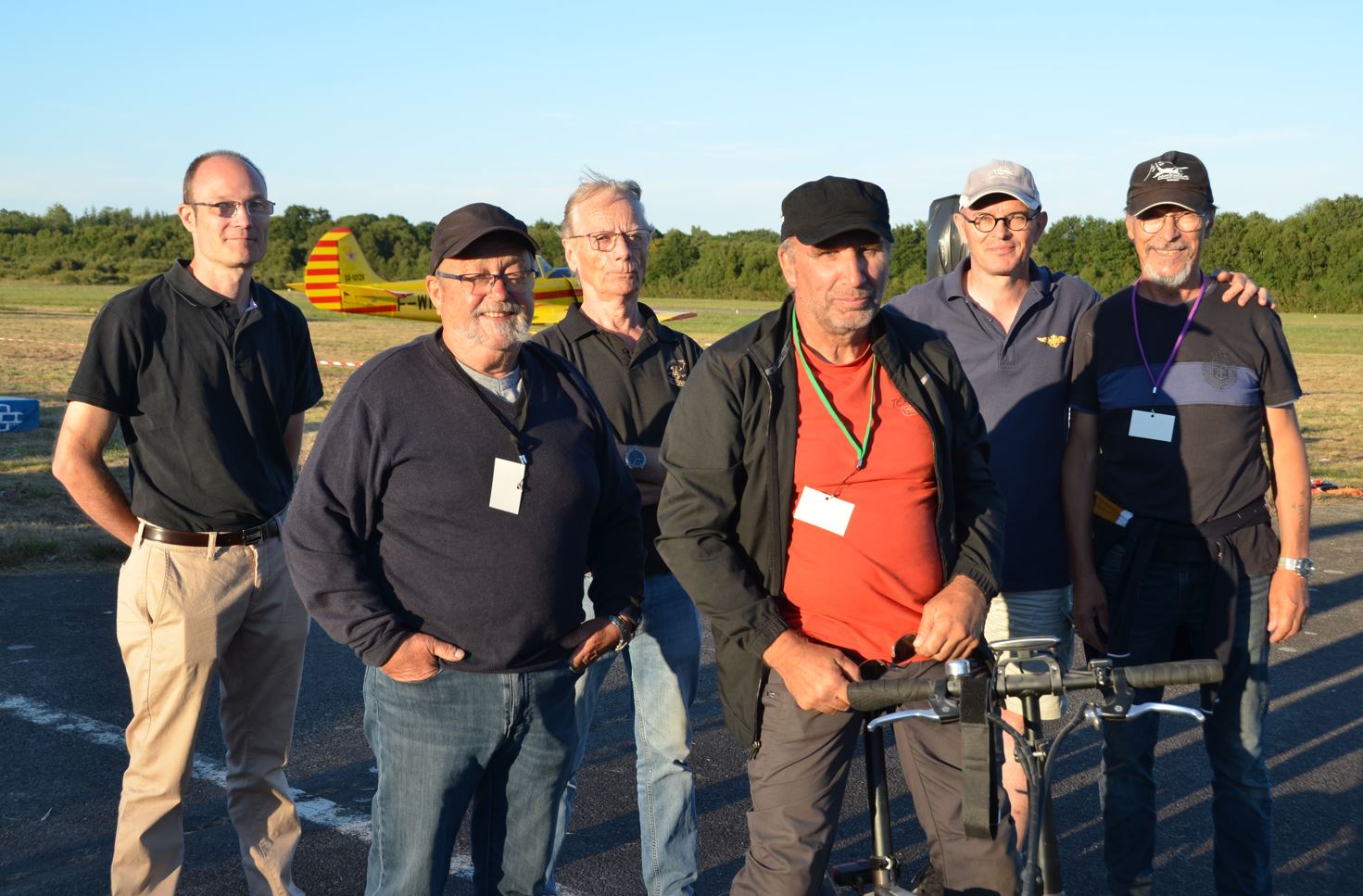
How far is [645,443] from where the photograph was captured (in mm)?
4047

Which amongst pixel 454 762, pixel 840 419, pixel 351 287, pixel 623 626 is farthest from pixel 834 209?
pixel 351 287

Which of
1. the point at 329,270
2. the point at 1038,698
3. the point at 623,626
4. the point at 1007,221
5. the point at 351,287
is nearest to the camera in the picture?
the point at 1038,698

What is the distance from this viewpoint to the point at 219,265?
12.9 ft

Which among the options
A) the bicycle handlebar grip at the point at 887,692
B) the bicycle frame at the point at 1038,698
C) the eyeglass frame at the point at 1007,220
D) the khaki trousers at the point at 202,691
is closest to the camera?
the bicycle frame at the point at 1038,698

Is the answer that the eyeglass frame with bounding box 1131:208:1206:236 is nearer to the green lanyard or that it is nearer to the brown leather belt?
the green lanyard

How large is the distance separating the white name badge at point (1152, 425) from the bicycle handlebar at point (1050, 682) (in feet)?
4.88

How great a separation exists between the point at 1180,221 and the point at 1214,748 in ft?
5.24

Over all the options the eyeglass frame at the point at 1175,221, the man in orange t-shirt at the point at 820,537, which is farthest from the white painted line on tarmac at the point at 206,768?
the eyeglass frame at the point at 1175,221

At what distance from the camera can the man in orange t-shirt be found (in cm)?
289

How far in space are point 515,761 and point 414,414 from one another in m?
0.91

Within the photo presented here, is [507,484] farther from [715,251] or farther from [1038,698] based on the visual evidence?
[715,251]

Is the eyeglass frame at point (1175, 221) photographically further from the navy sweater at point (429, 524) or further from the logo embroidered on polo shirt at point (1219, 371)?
the navy sweater at point (429, 524)

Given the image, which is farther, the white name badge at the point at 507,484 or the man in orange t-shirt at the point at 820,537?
the white name badge at the point at 507,484

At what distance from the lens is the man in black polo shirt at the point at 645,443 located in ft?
12.7
